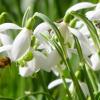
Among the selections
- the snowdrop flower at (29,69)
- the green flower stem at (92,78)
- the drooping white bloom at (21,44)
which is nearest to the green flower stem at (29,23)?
the drooping white bloom at (21,44)

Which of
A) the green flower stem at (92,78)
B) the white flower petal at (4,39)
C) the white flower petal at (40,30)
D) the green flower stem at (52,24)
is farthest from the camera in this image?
the green flower stem at (92,78)

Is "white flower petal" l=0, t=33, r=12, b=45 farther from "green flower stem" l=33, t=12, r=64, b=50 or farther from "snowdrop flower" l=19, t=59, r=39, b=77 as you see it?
"green flower stem" l=33, t=12, r=64, b=50

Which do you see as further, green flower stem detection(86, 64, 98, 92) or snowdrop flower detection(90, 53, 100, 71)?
green flower stem detection(86, 64, 98, 92)

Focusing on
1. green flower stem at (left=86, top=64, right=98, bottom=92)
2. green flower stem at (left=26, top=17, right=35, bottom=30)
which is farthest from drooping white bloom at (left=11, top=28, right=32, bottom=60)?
green flower stem at (left=86, top=64, right=98, bottom=92)

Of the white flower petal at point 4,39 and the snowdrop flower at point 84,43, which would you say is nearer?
the snowdrop flower at point 84,43

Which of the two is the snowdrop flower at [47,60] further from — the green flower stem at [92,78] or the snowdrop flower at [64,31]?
the green flower stem at [92,78]

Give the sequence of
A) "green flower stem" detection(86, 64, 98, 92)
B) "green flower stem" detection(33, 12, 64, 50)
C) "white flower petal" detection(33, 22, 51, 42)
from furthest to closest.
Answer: "green flower stem" detection(86, 64, 98, 92) < "white flower petal" detection(33, 22, 51, 42) < "green flower stem" detection(33, 12, 64, 50)

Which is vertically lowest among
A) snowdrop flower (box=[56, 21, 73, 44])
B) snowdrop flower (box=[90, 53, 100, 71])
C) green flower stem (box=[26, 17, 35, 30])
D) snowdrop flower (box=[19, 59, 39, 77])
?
snowdrop flower (box=[90, 53, 100, 71])

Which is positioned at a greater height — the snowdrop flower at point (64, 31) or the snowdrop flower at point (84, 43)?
the snowdrop flower at point (64, 31)

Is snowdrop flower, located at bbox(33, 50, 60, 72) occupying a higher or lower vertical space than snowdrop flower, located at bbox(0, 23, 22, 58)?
lower
